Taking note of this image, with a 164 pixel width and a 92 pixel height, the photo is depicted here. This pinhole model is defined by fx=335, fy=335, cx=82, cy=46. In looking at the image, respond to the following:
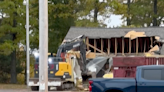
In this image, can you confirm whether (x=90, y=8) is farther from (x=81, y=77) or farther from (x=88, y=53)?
(x=81, y=77)

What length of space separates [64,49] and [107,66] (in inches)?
156

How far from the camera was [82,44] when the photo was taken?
24359 mm

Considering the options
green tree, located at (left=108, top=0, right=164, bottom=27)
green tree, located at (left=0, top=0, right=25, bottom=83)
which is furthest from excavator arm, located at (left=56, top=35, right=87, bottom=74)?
green tree, located at (left=108, top=0, right=164, bottom=27)

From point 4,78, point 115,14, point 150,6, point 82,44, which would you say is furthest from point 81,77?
point 150,6

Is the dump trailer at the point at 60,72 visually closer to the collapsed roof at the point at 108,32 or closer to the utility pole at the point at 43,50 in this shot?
the collapsed roof at the point at 108,32

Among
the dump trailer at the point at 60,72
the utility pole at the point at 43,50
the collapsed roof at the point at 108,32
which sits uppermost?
the collapsed roof at the point at 108,32

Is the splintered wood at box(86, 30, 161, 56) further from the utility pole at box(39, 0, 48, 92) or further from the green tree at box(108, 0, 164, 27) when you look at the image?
the utility pole at box(39, 0, 48, 92)

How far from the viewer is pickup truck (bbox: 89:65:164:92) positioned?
12828 millimetres

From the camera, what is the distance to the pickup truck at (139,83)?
12828 mm

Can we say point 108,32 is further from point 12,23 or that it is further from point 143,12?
point 143,12

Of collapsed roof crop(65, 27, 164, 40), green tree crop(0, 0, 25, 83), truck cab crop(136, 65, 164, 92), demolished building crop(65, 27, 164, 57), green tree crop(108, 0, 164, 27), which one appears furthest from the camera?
green tree crop(108, 0, 164, 27)

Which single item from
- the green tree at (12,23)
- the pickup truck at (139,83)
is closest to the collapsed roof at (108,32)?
the green tree at (12,23)

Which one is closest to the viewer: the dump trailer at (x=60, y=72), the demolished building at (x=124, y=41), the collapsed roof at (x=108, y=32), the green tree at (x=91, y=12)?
the dump trailer at (x=60, y=72)

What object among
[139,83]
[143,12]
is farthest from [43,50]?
[143,12]
